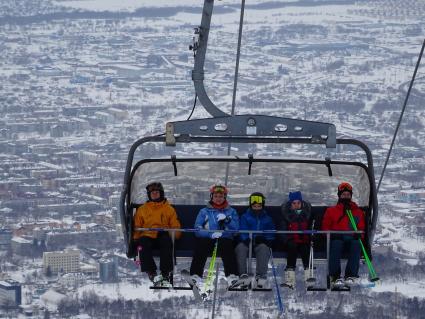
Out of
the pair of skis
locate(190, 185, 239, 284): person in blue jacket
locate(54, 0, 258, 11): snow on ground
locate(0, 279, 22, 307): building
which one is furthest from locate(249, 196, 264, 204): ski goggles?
locate(54, 0, 258, 11): snow on ground

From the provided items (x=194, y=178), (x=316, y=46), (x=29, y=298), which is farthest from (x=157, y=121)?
(x=194, y=178)

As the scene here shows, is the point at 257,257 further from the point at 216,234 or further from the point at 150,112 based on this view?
the point at 150,112

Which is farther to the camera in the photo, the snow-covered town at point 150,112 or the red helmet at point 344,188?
the snow-covered town at point 150,112

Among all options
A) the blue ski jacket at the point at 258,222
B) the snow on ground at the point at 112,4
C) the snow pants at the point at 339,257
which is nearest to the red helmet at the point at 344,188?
the snow pants at the point at 339,257

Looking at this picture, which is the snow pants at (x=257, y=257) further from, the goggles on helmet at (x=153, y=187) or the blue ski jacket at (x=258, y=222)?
the goggles on helmet at (x=153, y=187)

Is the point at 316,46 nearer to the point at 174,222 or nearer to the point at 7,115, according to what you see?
the point at 7,115

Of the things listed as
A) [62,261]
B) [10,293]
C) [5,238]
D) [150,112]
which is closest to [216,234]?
[10,293]
